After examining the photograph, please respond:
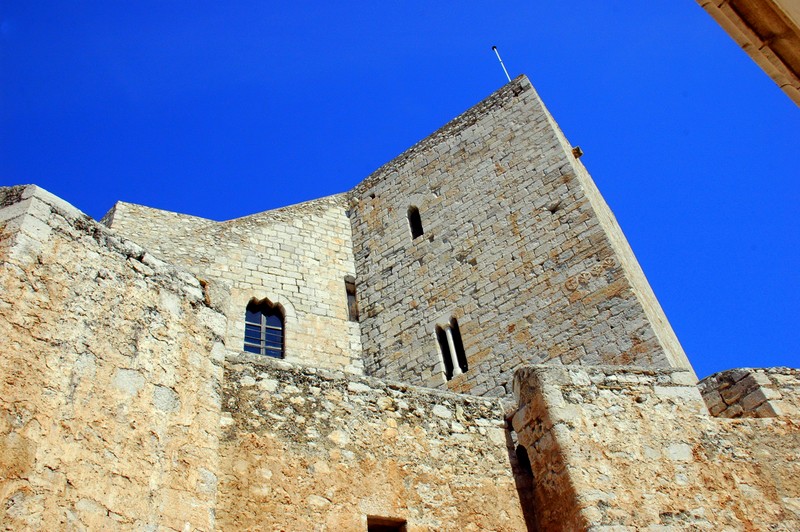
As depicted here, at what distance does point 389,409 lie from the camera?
614cm

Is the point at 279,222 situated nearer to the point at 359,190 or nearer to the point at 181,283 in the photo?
the point at 359,190

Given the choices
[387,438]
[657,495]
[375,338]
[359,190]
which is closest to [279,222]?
[359,190]

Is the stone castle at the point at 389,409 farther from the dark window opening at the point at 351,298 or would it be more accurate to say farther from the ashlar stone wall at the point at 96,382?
the dark window opening at the point at 351,298

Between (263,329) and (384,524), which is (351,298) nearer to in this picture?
(263,329)

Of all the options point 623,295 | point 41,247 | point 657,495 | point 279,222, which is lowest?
point 657,495

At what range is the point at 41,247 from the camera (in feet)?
13.9

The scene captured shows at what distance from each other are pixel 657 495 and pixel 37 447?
14.5 feet

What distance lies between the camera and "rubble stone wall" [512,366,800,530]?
18.5 feet

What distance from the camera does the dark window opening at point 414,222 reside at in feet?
43.6

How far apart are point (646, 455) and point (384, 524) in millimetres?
2182

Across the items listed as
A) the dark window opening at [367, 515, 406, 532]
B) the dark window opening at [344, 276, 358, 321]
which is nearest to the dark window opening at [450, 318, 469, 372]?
the dark window opening at [344, 276, 358, 321]

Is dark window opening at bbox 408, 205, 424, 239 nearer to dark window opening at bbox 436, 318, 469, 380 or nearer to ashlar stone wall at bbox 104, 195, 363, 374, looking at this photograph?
ashlar stone wall at bbox 104, 195, 363, 374

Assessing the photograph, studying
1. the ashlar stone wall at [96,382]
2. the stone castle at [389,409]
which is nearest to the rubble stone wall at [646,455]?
the stone castle at [389,409]

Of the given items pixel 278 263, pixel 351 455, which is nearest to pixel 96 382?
pixel 351 455
